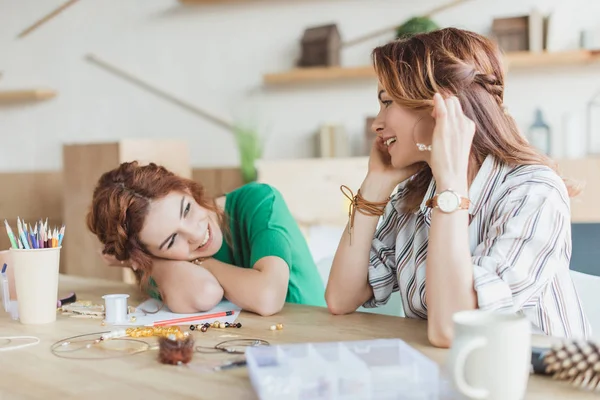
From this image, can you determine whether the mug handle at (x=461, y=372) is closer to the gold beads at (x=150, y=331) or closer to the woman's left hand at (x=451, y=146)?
the woman's left hand at (x=451, y=146)

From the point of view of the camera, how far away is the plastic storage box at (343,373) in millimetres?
768

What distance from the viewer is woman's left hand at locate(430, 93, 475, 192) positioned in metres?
1.14

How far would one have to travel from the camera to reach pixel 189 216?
1.54m

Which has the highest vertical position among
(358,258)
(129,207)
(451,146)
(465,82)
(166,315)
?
(465,82)

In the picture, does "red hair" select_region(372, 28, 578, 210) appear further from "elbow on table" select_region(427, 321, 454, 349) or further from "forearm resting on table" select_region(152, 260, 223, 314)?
"forearm resting on table" select_region(152, 260, 223, 314)

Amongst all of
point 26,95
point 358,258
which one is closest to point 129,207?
point 358,258

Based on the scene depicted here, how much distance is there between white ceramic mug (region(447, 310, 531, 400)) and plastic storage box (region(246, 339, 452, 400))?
58 mm

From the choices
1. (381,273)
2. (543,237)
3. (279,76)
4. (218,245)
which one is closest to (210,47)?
(279,76)

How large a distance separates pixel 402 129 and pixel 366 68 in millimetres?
1930

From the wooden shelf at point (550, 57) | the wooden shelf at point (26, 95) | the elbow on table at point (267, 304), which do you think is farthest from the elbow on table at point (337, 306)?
the wooden shelf at point (26, 95)

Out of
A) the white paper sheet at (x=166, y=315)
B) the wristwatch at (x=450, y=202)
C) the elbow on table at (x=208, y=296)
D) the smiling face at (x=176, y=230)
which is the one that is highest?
the wristwatch at (x=450, y=202)

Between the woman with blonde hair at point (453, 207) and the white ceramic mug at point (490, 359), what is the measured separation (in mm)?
263

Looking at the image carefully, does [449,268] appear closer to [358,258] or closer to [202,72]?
[358,258]

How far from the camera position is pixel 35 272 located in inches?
51.0
